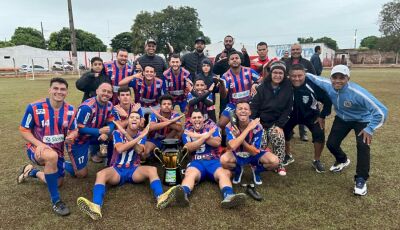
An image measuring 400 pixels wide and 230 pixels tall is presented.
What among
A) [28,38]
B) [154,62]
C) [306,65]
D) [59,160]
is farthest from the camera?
[28,38]

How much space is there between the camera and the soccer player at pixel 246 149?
432 centimetres

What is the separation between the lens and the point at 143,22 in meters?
46.6

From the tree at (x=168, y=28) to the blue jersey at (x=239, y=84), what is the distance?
135 feet

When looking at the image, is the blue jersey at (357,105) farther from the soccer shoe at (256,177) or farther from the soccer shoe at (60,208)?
the soccer shoe at (60,208)

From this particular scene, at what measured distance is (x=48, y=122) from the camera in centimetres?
401

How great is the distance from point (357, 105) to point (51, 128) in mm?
4224

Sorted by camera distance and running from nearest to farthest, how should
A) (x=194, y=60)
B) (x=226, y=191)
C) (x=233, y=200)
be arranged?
(x=233, y=200) → (x=226, y=191) → (x=194, y=60)

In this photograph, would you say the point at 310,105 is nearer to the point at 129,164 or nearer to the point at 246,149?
the point at 246,149

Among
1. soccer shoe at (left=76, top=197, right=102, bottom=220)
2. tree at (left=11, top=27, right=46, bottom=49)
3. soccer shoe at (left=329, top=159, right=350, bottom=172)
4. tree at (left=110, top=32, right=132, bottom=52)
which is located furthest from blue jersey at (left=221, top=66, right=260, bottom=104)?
tree at (left=11, top=27, right=46, bottom=49)

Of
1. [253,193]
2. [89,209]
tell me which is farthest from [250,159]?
[89,209]

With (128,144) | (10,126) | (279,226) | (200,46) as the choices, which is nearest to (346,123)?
(279,226)

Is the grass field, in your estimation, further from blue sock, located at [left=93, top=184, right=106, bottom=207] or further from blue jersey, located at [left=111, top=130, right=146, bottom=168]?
blue jersey, located at [left=111, top=130, right=146, bottom=168]

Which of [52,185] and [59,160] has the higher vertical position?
[59,160]

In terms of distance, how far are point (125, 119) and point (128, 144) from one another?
0.84 m
